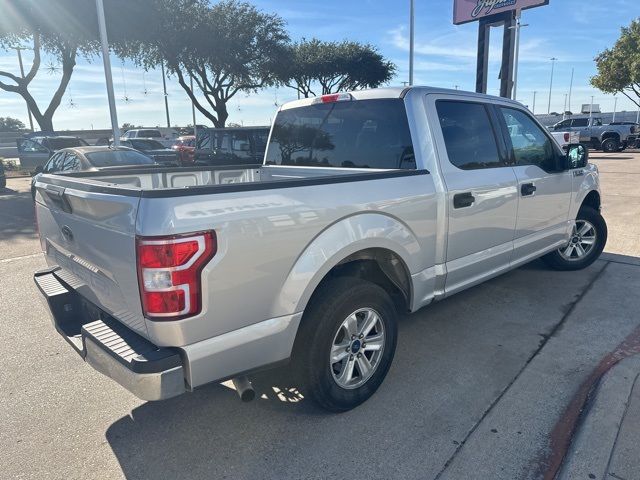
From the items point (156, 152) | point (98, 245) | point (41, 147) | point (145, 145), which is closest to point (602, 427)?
point (98, 245)

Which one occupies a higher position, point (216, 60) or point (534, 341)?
point (216, 60)

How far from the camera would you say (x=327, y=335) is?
8.52 feet

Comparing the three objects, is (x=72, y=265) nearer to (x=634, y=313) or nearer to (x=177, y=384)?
(x=177, y=384)

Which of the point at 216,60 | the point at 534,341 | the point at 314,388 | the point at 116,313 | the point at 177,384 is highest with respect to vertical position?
the point at 216,60

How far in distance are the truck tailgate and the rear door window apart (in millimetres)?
2296

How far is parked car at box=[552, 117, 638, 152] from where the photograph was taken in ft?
84.9

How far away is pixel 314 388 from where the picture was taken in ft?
8.66

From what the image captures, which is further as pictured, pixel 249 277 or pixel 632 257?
pixel 632 257

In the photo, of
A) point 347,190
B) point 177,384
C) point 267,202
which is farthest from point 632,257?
point 177,384

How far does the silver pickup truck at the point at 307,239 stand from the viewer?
204 centimetres

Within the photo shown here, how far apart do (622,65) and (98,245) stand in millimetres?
37592

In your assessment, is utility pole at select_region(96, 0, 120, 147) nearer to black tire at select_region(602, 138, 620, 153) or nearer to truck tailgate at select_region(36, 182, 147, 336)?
truck tailgate at select_region(36, 182, 147, 336)

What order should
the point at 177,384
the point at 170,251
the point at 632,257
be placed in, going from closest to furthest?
1. the point at 170,251
2. the point at 177,384
3. the point at 632,257

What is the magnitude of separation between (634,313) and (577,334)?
825 millimetres
